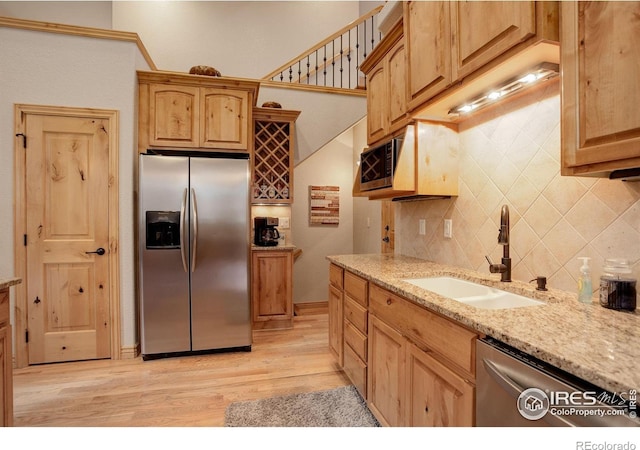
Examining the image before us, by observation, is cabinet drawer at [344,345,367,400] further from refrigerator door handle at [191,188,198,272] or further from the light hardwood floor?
refrigerator door handle at [191,188,198,272]

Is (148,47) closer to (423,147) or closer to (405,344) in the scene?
(423,147)

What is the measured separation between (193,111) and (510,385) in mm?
3078

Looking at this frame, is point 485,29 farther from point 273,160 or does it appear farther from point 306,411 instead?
point 273,160

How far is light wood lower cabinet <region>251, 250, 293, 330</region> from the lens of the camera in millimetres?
3535

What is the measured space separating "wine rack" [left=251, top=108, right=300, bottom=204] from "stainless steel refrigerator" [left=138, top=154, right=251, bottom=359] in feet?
3.01

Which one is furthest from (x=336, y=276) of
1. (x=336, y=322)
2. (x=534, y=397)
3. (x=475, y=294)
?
(x=534, y=397)

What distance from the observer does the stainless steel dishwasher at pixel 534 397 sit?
2.14 ft

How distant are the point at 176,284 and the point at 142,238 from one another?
1.59ft

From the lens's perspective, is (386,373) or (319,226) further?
(319,226)

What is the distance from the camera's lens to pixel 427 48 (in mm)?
1714

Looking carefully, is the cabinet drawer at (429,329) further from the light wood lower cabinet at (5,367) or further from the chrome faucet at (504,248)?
the light wood lower cabinet at (5,367)

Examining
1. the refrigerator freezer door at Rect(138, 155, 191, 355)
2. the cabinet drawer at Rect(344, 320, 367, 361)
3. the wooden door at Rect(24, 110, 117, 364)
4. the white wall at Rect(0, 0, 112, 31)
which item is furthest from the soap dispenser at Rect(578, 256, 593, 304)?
the white wall at Rect(0, 0, 112, 31)

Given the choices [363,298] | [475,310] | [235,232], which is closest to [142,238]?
[235,232]

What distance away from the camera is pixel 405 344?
1.44 meters
